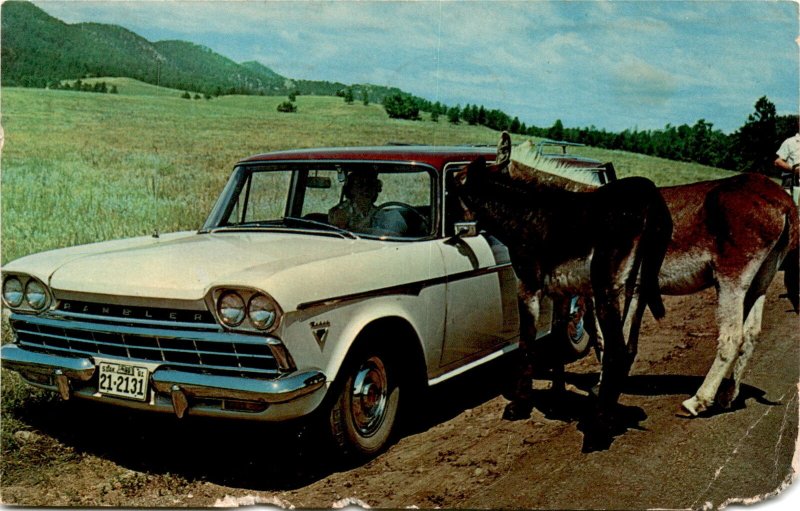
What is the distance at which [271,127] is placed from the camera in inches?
697

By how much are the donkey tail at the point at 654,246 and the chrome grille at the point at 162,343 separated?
231cm

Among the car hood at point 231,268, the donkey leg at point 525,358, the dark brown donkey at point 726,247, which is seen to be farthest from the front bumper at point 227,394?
the dark brown donkey at point 726,247

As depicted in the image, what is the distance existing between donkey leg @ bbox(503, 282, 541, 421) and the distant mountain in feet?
13.4

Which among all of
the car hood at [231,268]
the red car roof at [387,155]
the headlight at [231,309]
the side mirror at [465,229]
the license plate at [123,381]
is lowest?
the license plate at [123,381]

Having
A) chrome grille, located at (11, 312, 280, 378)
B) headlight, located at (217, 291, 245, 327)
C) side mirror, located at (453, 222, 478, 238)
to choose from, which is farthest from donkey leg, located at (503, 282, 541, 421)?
headlight, located at (217, 291, 245, 327)

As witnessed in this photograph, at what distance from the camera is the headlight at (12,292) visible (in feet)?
13.0

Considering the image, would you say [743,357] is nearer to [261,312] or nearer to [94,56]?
[261,312]

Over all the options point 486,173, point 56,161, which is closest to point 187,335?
point 486,173

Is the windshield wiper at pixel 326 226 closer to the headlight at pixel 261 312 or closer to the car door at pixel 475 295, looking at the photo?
the car door at pixel 475 295

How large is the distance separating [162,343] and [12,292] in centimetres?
115

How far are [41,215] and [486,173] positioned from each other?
16.5ft

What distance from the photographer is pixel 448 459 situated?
13.1 feet

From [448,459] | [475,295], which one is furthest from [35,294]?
[475,295]

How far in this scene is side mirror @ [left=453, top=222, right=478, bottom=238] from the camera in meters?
4.48
